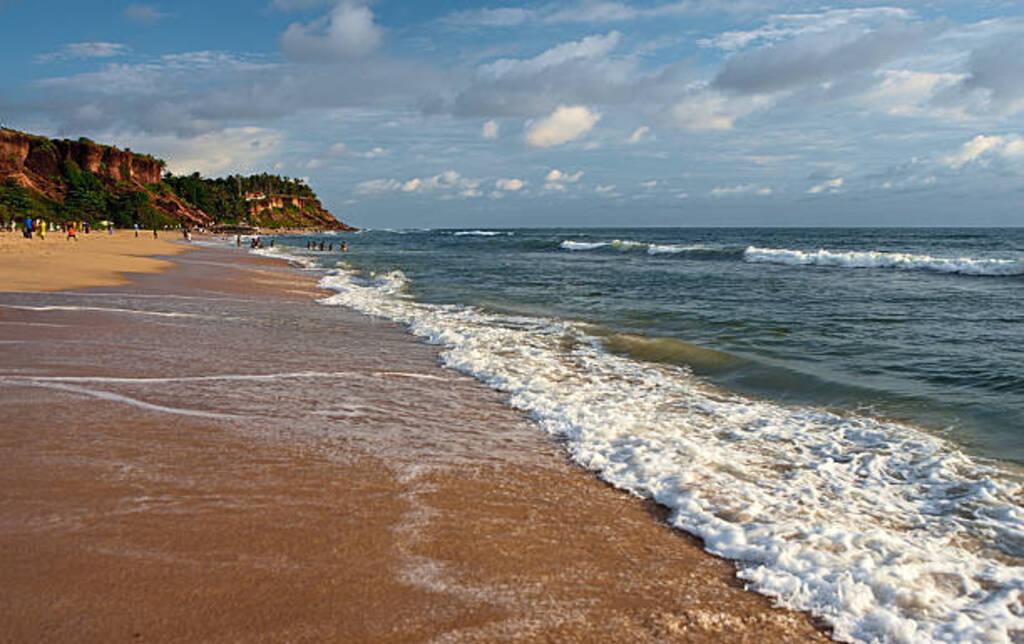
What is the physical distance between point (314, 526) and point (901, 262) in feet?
121

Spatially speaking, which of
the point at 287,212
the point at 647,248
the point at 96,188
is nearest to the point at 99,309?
the point at 647,248

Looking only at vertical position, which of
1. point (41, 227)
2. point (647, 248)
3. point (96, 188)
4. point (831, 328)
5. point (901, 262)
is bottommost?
point (831, 328)

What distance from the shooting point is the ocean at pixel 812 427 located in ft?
11.7

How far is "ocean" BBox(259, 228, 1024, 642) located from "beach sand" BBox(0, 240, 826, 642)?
18.1 inches

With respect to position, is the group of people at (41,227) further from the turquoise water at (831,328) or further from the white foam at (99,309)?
the white foam at (99,309)

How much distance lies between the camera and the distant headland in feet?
259

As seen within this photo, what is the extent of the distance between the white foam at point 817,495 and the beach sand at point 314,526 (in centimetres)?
28

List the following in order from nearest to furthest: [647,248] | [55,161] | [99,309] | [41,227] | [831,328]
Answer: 1. [99,309]
2. [831,328]
3. [41,227]
4. [647,248]
5. [55,161]

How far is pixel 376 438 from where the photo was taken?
18.9 feet

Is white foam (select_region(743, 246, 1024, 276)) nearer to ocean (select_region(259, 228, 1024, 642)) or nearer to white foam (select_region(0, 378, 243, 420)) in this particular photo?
ocean (select_region(259, 228, 1024, 642))

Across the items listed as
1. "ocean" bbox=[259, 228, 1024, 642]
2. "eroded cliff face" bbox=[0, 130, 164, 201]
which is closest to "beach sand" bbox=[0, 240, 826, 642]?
"ocean" bbox=[259, 228, 1024, 642]

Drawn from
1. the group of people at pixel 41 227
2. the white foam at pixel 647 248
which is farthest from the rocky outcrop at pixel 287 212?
the white foam at pixel 647 248

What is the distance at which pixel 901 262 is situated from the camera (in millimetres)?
33625

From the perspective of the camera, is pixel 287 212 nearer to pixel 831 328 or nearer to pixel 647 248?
pixel 647 248
